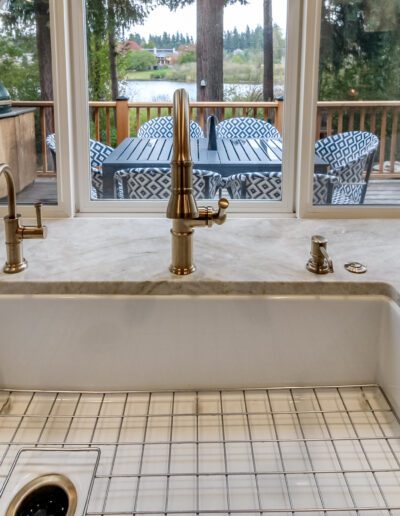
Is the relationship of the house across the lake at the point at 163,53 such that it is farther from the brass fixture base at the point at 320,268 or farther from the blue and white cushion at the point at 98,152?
the brass fixture base at the point at 320,268

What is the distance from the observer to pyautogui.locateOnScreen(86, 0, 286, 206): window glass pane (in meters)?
1.44

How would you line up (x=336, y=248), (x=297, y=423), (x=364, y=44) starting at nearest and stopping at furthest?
(x=297, y=423), (x=336, y=248), (x=364, y=44)

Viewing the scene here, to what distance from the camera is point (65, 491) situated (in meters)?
0.89

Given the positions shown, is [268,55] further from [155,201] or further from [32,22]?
[32,22]

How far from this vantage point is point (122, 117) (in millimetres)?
1525

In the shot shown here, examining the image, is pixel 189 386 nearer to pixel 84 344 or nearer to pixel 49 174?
pixel 84 344

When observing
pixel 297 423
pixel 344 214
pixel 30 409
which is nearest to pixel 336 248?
pixel 344 214

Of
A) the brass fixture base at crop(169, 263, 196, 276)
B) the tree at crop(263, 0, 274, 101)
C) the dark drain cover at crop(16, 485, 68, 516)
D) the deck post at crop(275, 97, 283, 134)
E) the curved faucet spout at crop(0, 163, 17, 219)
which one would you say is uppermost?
the tree at crop(263, 0, 274, 101)

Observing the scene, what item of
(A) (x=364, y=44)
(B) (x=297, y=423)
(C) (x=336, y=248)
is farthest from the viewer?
(A) (x=364, y=44)

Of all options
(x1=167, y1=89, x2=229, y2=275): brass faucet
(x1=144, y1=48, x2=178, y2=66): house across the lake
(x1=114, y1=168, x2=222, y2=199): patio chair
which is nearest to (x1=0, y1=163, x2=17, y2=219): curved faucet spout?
(x1=167, y1=89, x2=229, y2=275): brass faucet

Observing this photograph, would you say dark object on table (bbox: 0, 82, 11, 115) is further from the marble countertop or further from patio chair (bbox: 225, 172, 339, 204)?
patio chair (bbox: 225, 172, 339, 204)

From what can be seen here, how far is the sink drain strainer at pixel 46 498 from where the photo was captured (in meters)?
0.85

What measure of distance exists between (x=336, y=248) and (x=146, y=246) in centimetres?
41

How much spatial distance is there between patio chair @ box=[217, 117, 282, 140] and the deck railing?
22 millimetres
